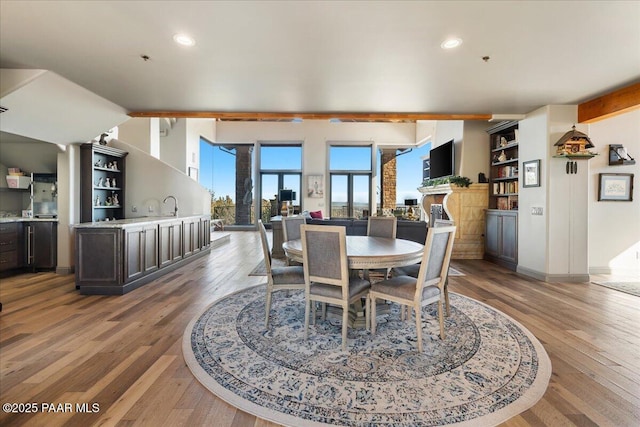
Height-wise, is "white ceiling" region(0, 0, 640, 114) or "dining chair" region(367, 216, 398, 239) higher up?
"white ceiling" region(0, 0, 640, 114)

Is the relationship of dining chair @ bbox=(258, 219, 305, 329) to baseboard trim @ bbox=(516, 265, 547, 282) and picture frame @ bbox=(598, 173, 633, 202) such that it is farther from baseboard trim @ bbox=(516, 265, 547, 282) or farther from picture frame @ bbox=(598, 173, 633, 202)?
picture frame @ bbox=(598, 173, 633, 202)

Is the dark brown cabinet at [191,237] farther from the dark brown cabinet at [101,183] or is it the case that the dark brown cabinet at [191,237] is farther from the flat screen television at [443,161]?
the flat screen television at [443,161]

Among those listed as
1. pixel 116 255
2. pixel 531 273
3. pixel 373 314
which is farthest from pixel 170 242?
pixel 531 273

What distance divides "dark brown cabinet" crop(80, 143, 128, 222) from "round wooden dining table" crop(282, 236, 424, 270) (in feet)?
13.9

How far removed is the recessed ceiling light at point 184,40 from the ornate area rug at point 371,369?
8.57 feet

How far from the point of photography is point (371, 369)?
2113 millimetres

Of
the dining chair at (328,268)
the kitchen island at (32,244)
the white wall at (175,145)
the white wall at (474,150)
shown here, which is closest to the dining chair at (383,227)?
the dining chair at (328,268)

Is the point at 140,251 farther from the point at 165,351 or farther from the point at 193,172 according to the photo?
the point at 193,172

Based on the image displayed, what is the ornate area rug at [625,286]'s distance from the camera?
402 centimetres

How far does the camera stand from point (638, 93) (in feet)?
11.8

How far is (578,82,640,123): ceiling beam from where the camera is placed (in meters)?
3.67

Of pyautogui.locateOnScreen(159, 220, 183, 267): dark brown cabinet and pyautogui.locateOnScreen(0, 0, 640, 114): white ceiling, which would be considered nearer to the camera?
pyautogui.locateOnScreen(0, 0, 640, 114): white ceiling

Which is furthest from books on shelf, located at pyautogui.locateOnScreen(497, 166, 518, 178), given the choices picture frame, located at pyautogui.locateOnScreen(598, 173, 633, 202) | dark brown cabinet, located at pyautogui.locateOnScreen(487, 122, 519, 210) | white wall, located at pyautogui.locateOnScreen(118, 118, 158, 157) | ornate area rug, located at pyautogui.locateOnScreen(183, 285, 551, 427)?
white wall, located at pyautogui.locateOnScreen(118, 118, 158, 157)

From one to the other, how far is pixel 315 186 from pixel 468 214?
546 cm
